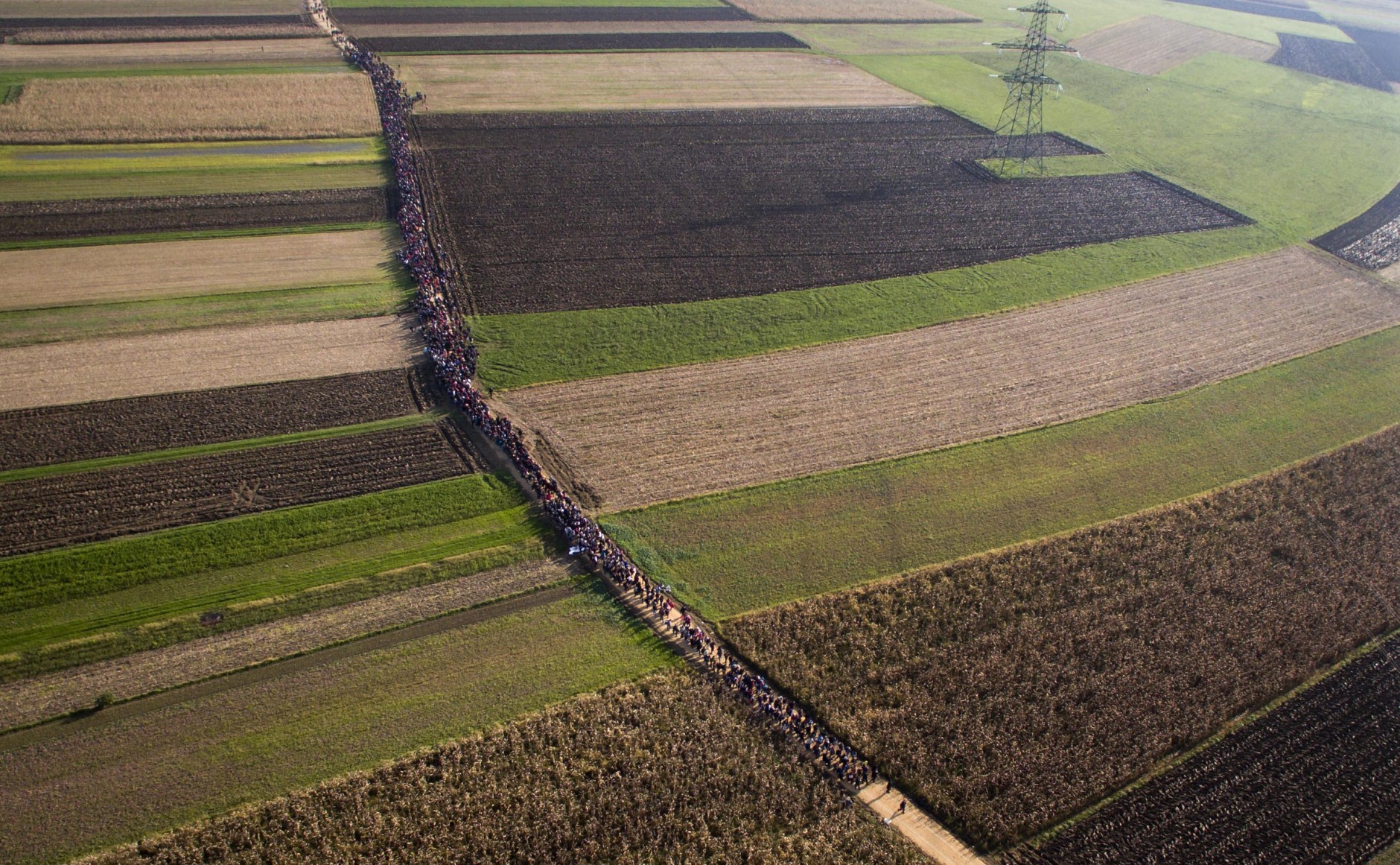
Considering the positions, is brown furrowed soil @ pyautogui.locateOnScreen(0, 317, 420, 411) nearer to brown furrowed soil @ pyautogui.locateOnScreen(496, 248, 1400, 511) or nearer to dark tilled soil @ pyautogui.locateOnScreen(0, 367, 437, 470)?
dark tilled soil @ pyautogui.locateOnScreen(0, 367, 437, 470)

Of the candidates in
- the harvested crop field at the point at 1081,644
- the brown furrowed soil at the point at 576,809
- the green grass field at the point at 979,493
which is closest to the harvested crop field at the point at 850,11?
the green grass field at the point at 979,493

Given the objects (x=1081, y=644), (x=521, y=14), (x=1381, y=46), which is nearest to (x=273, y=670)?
(x=1081, y=644)

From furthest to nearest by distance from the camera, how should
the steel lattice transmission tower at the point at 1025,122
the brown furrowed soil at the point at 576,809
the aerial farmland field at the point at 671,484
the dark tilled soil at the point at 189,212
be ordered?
the steel lattice transmission tower at the point at 1025,122, the dark tilled soil at the point at 189,212, the aerial farmland field at the point at 671,484, the brown furrowed soil at the point at 576,809

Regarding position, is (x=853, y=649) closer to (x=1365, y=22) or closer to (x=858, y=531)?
(x=858, y=531)

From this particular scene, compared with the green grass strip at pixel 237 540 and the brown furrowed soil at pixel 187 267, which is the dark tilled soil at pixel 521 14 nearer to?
the brown furrowed soil at pixel 187 267

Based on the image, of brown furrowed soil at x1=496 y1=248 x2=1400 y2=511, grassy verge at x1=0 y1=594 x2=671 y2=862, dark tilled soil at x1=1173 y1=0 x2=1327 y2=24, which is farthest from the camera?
dark tilled soil at x1=1173 y1=0 x2=1327 y2=24

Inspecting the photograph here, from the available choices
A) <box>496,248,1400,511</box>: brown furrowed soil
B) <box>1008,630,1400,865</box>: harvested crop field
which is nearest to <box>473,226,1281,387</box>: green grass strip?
<box>496,248,1400,511</box>: brown furrowed soil

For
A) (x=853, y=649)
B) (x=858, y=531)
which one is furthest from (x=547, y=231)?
(x=853, y=649)
